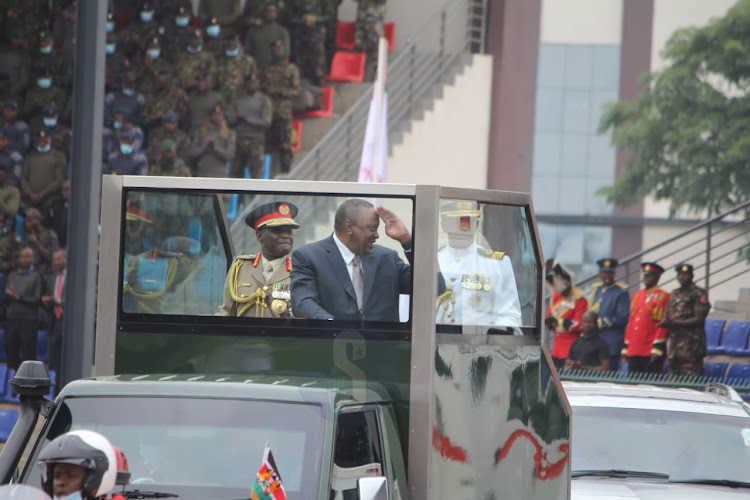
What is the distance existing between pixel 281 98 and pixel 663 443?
42.1ft

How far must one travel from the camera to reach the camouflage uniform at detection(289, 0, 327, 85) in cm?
2183

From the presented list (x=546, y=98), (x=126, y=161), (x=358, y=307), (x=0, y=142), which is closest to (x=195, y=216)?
(x=358, y=307)

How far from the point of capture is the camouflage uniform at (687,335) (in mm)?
15102

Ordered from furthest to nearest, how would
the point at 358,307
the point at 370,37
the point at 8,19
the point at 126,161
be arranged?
the point at 370,37 < the point at 8,19 < the point at 126,161 < the point at 358,307

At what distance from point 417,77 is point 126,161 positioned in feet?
21.7

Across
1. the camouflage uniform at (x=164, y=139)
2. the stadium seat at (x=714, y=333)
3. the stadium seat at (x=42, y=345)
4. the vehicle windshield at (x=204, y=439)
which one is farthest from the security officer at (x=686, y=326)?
the vehicle windshield at (x=204, y=439)

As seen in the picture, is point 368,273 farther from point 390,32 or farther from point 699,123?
point 699,123

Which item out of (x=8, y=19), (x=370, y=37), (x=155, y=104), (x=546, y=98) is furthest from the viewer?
(x=546, y=98)

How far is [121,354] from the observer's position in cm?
647

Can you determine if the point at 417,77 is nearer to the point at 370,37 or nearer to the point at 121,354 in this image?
the point at 370,37

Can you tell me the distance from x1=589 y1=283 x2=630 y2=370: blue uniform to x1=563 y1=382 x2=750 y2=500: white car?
262 inches

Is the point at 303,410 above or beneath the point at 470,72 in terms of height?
beneath

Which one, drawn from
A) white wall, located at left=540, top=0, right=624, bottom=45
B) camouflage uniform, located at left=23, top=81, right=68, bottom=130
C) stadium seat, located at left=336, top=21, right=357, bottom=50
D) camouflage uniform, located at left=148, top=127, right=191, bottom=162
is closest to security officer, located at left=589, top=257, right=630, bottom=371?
camouflage uniform, located at left=148, top=127, right=191, bottom=162

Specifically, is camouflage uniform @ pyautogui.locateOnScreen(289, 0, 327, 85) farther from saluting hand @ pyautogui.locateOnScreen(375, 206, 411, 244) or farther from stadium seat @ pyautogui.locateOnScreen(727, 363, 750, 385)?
saluting hand @ pyautogui.locateOnScreen(375, 206, 411, 244)
